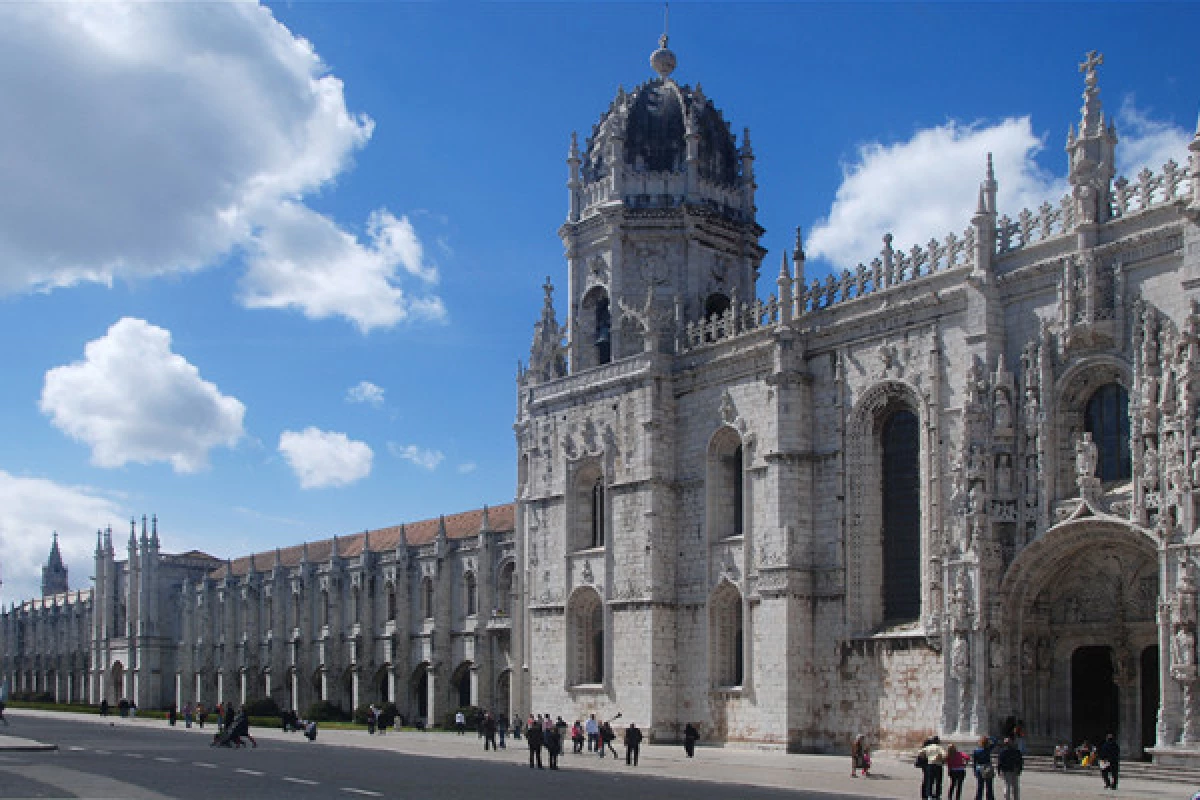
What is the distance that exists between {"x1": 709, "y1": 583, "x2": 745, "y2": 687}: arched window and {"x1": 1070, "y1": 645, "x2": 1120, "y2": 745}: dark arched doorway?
10.0m

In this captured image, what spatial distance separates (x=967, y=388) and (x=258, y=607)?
5990cm

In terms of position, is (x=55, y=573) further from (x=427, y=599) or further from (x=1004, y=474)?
(x=1004, y=474)

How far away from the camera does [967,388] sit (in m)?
32.7

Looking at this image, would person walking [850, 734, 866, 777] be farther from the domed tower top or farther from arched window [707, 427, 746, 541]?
the domed tower top

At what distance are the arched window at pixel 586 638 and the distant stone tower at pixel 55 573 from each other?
118060 mm

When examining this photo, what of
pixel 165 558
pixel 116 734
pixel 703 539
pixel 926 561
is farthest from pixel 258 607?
pixel 926 561

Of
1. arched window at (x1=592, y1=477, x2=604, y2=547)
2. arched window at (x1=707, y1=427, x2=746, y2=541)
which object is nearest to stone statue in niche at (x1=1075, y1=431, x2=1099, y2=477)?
arched window at (x1=707, y1=427, x2=746, y2=541)

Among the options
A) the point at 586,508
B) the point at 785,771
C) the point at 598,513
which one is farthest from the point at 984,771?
the point at 586,508

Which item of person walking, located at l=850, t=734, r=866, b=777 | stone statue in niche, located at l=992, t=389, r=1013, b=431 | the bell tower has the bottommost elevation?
person walking, located at l=850, t=734, r=866, b=777

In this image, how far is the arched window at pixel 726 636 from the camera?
39.6 metres

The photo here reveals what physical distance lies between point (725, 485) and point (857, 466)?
526 centimetres

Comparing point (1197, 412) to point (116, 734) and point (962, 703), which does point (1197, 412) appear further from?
point (116, 734)

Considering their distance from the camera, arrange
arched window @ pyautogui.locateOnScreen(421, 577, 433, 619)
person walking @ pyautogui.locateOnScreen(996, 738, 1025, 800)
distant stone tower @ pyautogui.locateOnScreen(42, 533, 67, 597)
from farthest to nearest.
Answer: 1. distant stone tower @ pyautogui.locateOnScreen(42, 533, 67, 597)
2. arched window @ pyautogui.locateOnScreen(421, 577, 433, 619)
3. person walking @ pyautogui.locateOnScreen(996, 738, 1025, 800)

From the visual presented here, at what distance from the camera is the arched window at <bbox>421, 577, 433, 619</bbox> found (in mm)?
67500
